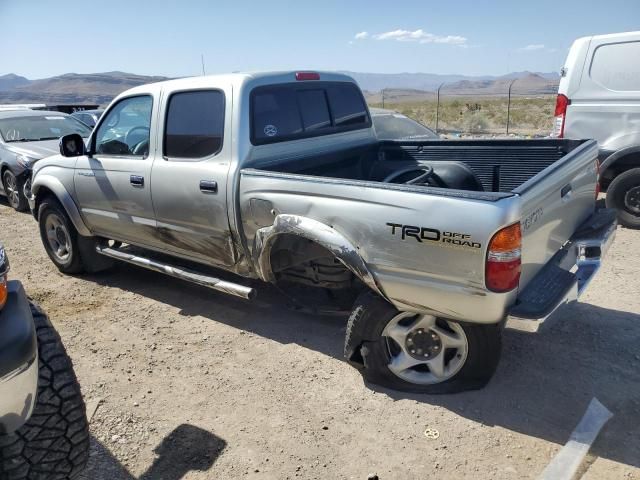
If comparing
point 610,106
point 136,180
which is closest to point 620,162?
point 610,106

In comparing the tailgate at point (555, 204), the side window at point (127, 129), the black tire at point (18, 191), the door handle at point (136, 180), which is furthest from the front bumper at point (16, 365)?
the black tire at point (18, 191)

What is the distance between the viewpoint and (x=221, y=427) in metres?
3.07

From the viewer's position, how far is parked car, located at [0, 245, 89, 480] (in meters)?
1.88

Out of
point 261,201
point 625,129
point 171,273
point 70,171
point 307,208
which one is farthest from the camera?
point 625,129

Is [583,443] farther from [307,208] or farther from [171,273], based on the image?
[171,273]

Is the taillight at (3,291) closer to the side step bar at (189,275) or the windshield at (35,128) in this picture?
the side step bar at (189,275)

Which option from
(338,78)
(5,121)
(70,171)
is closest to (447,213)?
(338,78)

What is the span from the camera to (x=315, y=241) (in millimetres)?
3184

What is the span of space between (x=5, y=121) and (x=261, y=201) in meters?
8.02

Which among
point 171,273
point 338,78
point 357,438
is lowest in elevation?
point 357,438

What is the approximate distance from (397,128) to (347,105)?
3.05 metres

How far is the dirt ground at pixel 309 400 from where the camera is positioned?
2748mm

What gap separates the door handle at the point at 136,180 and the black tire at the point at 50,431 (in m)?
2.06

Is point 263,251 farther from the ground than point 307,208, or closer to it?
closer to it
